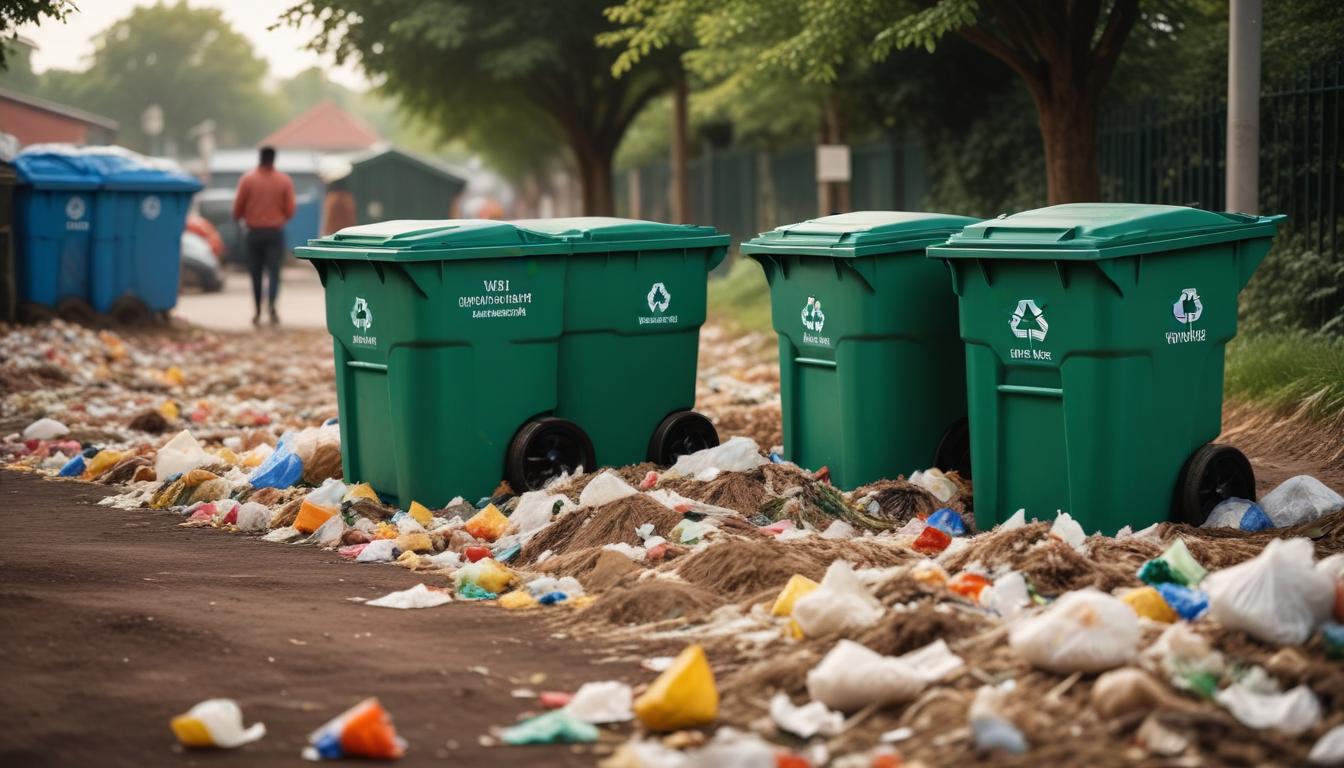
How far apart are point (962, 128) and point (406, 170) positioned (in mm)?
22716

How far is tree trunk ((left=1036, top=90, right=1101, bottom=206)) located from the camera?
43.1 ft

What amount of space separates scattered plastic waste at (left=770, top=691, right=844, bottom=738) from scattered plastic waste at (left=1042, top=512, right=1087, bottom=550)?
1.86m

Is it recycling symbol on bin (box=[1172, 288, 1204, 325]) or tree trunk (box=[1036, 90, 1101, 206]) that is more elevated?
tree trunk (box=[1036, 90, 1101, 206])

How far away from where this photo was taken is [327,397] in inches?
498

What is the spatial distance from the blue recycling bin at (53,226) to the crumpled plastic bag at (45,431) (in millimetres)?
6487

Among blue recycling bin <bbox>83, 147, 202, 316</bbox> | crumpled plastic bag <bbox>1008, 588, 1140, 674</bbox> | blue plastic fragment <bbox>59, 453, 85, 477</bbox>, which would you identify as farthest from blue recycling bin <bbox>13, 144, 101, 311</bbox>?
crumpled plastic bag <bbox>1008, 588, 1140, 674</bbox>

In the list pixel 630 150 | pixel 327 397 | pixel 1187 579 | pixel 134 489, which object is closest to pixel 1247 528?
pixel 1187 579

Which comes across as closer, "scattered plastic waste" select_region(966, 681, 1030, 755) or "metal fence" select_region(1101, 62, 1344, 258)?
"scattered plastic waste" select_region(966, 681, 1030, 755)

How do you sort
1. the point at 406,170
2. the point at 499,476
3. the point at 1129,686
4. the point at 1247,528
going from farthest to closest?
the point at 406,170, the point at 499,476, the point at 1247,528, the point at 1129,686

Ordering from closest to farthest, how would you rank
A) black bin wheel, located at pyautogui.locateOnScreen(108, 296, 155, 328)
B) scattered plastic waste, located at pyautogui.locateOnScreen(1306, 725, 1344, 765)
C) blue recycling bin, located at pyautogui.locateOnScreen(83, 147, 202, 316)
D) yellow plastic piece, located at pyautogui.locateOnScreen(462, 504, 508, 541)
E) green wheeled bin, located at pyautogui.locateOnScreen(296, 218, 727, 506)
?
scattered plastic waste, located at pyautogui.locateOnScreen(1306, 725, 1344, 765) → yellow plastic piece, located at pyautogui.locateOnScreen(462, 504, 508, 541) → green wheeled bin, located at pyautogui.locateOnScreen(296, 218, 727, 506) → blue recycling bin, located at pyautogui.locateOnScreen(83, 147, 202, 316) → black bin wheel, located at pyautogui.locateOnScreen(108, 296, 155, 328)

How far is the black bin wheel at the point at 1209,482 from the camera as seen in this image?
661 cm

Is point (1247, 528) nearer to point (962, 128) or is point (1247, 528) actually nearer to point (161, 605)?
point (161, 605)

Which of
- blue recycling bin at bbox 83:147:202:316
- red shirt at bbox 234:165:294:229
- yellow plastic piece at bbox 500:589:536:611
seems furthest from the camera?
red shirt at bbox 234:165:294:229

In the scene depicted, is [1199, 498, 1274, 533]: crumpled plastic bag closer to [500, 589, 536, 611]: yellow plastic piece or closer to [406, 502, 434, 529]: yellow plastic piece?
[500, 589, 536, 611]: yellow plastic piece
